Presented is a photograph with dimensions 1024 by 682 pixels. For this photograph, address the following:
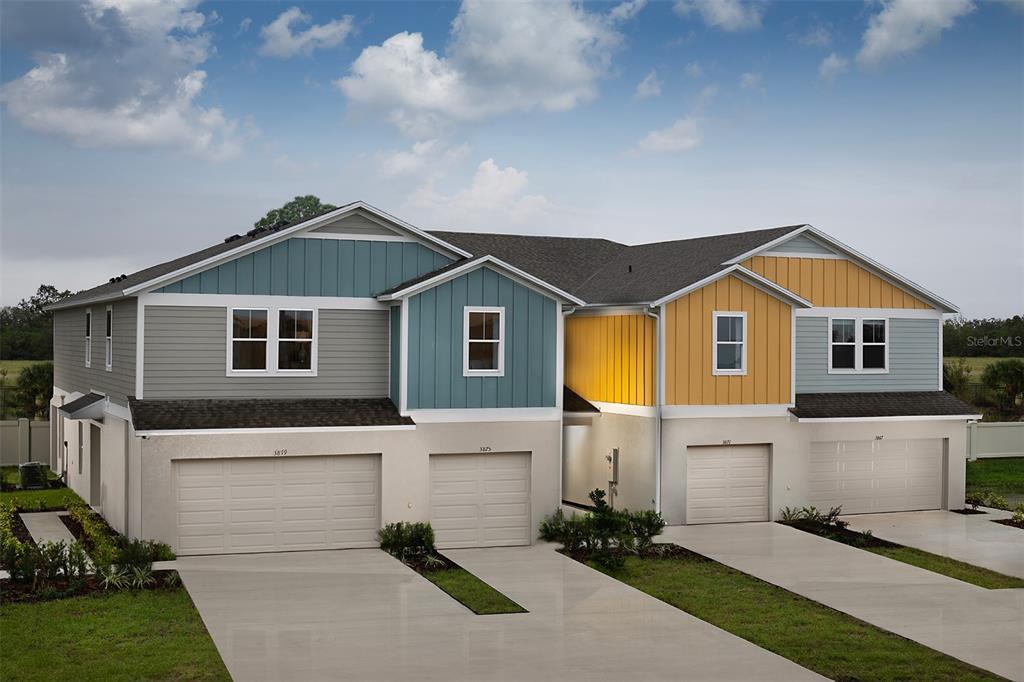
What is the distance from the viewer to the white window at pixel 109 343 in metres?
24.4

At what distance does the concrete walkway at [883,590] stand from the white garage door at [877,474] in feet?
8.48

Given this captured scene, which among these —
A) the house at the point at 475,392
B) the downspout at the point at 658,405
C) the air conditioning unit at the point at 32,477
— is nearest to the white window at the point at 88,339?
the house at the point at 475,392

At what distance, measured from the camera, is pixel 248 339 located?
880 inches

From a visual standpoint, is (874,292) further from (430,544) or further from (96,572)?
(96,572)

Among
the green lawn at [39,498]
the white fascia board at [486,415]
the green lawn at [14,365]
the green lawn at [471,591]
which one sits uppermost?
the green lawn at [14,365]

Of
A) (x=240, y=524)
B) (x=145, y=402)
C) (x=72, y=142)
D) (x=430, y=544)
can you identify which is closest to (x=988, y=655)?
(x=430, y=544)

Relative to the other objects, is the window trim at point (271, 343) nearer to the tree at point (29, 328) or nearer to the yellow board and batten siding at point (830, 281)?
the yellow board and batten siding at point (830, 281)

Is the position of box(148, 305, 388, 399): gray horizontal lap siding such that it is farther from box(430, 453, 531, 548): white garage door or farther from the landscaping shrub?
the landscaping shrub

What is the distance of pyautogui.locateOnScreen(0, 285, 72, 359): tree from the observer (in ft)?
166

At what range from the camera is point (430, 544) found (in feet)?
70.6

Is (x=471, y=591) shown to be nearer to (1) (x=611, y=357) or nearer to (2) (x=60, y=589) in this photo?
(2) (x=60, y=589)

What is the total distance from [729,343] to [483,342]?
577cm

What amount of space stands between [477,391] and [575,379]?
5.55m

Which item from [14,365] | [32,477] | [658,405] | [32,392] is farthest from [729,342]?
[14,365]
